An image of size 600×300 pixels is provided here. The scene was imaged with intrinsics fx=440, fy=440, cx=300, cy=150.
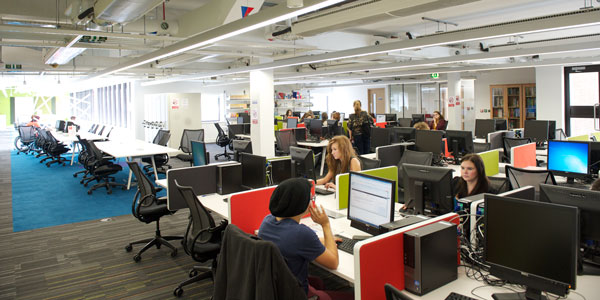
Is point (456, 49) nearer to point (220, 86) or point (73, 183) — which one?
point (73, 183)

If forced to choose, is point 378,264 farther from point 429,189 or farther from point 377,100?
point 377,100

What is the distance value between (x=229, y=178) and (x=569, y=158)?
3.88 metres

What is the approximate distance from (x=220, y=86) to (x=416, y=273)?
697 inches

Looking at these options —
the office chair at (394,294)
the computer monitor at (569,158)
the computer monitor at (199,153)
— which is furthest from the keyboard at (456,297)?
the computer monitor at (199,153)

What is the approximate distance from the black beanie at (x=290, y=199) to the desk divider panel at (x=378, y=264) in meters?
0.49

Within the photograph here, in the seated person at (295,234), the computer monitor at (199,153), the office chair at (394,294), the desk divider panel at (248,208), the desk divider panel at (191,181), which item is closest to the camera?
the office chair at (394,294)

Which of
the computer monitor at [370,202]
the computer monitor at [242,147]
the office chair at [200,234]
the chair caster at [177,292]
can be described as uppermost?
the computer monitor at [242,147]

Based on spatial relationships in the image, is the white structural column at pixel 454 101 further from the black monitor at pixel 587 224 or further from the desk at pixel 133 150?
the black monitor at pixel 587 224

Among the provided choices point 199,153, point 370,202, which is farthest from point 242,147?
point 370,202

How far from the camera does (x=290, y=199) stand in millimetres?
2559

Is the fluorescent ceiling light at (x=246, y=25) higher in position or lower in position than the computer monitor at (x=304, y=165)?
higher

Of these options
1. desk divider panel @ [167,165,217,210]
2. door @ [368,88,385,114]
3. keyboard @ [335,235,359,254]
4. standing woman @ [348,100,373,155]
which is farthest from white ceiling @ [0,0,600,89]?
door @ [368,88,385,114]

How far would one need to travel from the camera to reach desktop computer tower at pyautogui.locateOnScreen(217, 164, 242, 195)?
4824 millimetres

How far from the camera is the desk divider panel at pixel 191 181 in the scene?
462 centimetres
